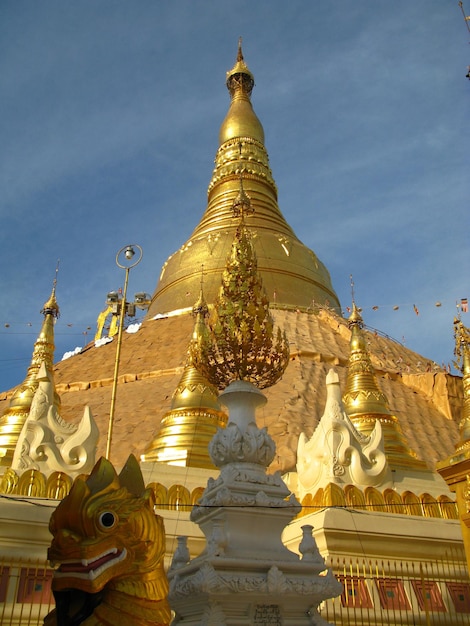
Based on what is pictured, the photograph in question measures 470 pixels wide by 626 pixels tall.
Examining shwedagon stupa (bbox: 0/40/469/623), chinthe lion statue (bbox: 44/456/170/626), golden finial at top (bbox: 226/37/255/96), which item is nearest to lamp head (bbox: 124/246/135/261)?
shwedagon stupa (bbox: 0/40/469/623)

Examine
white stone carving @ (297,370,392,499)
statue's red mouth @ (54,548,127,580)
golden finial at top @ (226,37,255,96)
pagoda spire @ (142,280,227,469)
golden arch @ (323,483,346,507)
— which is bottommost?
statue's red mouth @ (54,548,127,580)

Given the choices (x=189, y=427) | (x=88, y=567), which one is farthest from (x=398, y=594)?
(x=189, y=427)

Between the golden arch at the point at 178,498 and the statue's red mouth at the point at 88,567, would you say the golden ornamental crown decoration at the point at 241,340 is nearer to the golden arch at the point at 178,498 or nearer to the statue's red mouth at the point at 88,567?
the statue's red mouth at the point at 88,567

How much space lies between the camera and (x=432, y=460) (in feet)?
50.8

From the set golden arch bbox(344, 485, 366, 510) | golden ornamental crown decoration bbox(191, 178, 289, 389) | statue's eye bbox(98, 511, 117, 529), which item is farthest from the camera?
golden arch bbox(344, 485, 366, 510)

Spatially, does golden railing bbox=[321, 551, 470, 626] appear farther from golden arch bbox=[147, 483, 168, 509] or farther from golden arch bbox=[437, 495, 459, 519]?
golden arch bbox=[147, 483, 168, 509]

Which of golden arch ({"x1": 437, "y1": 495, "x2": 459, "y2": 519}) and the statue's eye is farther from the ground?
golden arch ({"x1": 437, "y1": 495, "x2": 459, "y2": 519})

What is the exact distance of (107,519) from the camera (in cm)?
372

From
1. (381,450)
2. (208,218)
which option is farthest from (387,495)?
(208,218)

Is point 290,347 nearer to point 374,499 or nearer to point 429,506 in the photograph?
point 429,506

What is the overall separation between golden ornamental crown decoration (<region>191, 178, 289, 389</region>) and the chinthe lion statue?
75.3 inches

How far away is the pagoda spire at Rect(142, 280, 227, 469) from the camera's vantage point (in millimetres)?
11000

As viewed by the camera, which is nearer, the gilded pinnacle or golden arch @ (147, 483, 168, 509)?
the gilded pinnacle

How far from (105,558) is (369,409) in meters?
10.3
